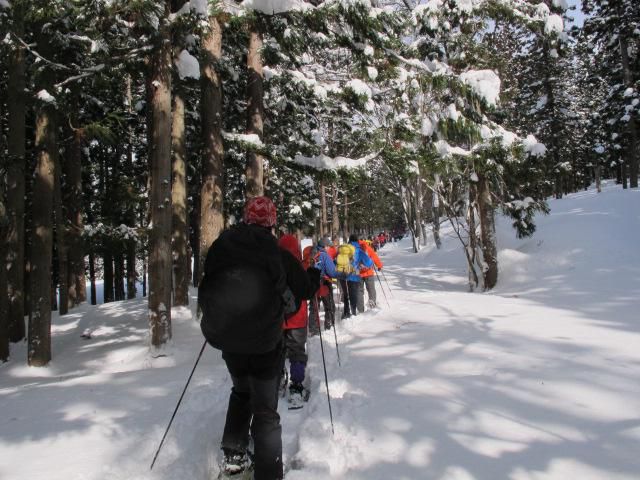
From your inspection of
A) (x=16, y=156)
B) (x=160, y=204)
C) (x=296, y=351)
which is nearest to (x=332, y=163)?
(x=160, y=204)

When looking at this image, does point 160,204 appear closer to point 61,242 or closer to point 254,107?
point 254,107

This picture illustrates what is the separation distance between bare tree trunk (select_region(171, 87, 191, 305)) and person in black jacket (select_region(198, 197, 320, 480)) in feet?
30.1

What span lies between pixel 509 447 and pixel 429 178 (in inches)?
388

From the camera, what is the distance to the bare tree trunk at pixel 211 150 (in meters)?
10.2

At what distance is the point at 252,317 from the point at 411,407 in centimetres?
218

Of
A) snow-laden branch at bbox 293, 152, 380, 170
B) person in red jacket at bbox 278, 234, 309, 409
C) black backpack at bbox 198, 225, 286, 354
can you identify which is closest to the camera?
black backpack at bbox 198, 225, 286, 354

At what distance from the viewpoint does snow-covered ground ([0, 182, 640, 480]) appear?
323cm

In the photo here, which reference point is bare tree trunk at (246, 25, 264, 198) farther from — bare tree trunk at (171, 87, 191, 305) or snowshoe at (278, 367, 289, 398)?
snowshoe at (278, 367, 289, 398)

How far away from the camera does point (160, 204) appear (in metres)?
8.51

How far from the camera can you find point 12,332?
39.5 feet

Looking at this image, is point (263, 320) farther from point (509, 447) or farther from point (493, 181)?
point (493, 181)

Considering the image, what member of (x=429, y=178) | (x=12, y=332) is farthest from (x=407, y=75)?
(x=12, y=332)

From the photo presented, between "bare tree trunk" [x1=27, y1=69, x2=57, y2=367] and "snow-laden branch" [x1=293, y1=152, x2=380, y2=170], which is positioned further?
"snow-laden branch" [x1=293, y1=152, x2=380, y2=170]

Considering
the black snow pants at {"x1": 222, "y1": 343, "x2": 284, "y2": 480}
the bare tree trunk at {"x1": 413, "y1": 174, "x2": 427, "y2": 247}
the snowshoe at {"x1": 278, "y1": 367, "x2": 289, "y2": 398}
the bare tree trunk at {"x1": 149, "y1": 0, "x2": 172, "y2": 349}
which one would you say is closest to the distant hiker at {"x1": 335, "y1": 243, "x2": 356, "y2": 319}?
the bare tree trunk at {"x1": 149, "y1": 0, "x2": 172, "y2": 349}
